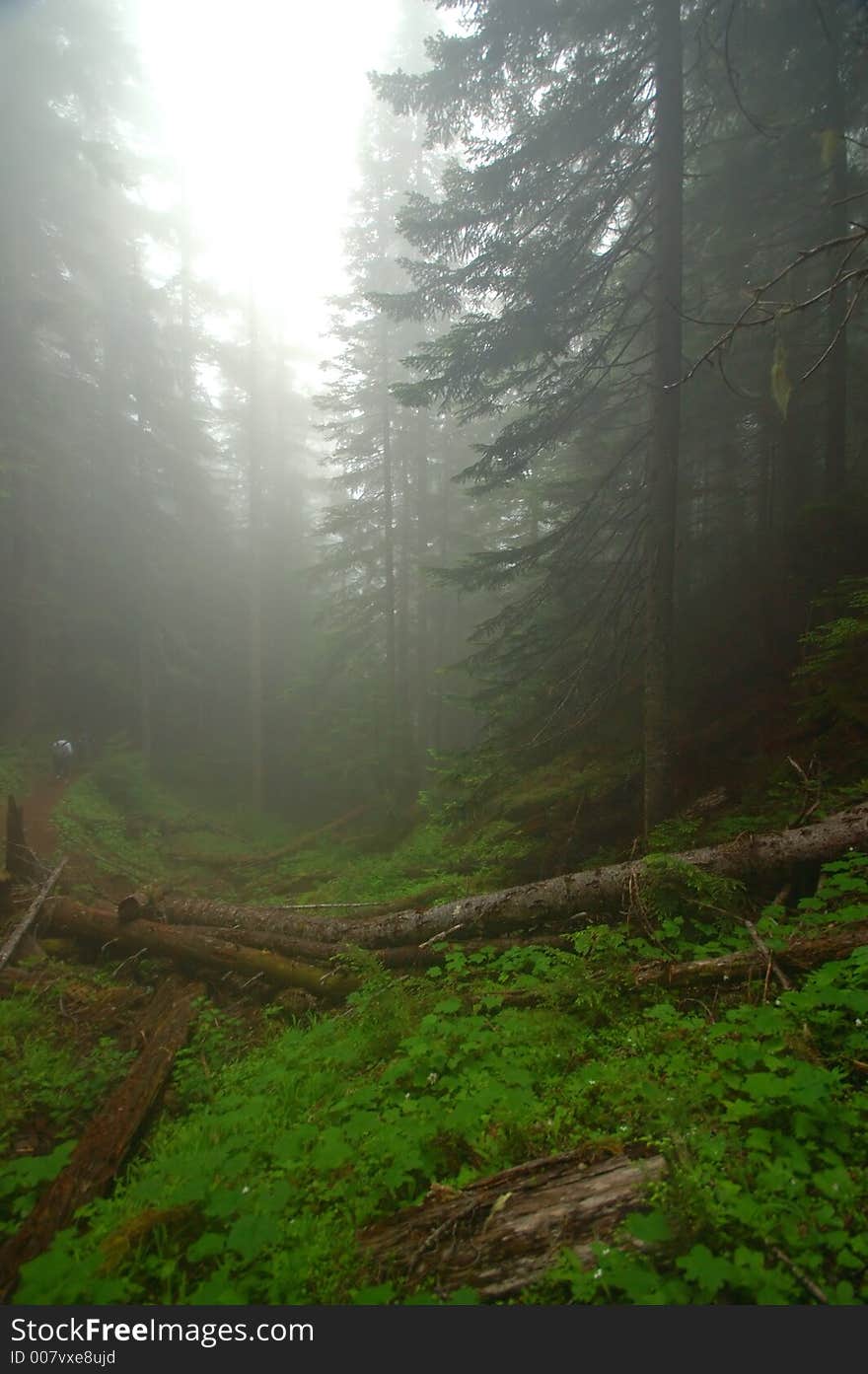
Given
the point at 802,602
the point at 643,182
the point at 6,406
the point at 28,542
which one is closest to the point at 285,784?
the point at 28,542

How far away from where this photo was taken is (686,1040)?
377 cm

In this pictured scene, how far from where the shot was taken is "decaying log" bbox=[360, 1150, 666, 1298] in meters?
2.62

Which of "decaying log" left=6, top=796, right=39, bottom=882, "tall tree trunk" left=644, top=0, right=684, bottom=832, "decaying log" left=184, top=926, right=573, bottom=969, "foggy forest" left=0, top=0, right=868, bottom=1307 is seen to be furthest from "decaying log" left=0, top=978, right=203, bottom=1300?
"tall tree trunk" left=644, top=0, right=684, bottom=832

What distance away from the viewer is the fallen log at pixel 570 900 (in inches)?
206

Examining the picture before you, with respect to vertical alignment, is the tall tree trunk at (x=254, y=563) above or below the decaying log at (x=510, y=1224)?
above

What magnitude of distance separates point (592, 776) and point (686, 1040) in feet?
16.1

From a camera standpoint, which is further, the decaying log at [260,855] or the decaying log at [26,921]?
the decaying log at [260,855]

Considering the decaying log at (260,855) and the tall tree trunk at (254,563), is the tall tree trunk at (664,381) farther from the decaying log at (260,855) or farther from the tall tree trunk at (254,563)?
the tall tree trunk at (254,563)

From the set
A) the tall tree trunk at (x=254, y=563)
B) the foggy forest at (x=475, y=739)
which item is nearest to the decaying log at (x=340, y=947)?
the foggy forest at (x=475, y=739)

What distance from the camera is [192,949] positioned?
24.0 feet

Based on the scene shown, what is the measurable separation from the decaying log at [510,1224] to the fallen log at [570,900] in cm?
281

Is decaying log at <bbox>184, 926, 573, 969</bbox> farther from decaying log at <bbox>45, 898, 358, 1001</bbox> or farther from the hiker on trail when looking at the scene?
the hiker on trail

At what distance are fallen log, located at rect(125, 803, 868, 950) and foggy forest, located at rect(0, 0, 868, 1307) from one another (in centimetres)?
4

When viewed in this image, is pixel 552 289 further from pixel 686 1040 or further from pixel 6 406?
pixel 6 406
